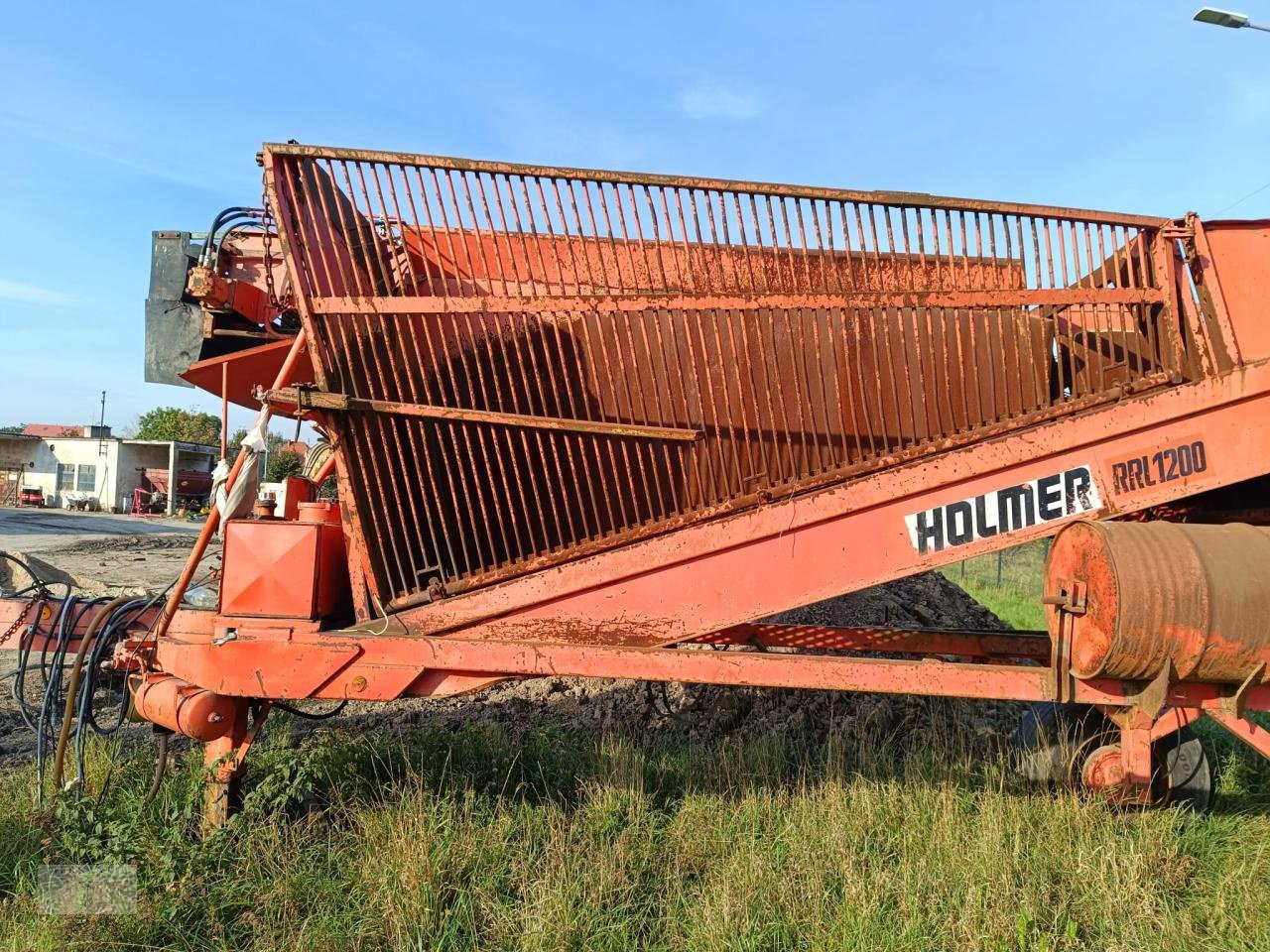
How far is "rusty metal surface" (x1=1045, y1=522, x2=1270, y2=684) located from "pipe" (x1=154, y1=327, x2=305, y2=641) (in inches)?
125

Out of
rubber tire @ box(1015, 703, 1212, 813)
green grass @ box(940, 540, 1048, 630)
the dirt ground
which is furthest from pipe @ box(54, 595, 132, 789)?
green grass @ box(940, 540, 1048, 630)

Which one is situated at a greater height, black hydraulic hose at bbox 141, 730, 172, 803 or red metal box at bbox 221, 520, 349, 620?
red metal box at bbox 221, 520, 349, 620

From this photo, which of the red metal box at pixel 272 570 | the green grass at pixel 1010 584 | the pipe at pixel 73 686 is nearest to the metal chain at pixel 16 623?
the pipe at pixel 73 686

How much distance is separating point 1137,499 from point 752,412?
152 cm

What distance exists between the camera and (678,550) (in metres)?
3.41

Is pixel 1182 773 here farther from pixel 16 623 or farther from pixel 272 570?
pixel 16 623

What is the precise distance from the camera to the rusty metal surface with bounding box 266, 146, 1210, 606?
3.47 meters

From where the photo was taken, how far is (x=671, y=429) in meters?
3.53

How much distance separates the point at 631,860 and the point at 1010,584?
1428 cm

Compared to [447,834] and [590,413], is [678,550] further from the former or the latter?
[447,834]

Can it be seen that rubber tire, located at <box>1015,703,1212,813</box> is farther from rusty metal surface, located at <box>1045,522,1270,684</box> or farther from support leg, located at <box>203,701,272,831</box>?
support leg, located at <box>203,701,272,831</box>

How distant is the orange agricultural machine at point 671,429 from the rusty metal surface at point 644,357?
13 millimetres

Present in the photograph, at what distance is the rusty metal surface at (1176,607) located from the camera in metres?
2.94

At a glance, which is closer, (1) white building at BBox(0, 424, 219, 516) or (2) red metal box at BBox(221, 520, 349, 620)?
(2) red metal box at BBox(221, 520, 349, 620)
